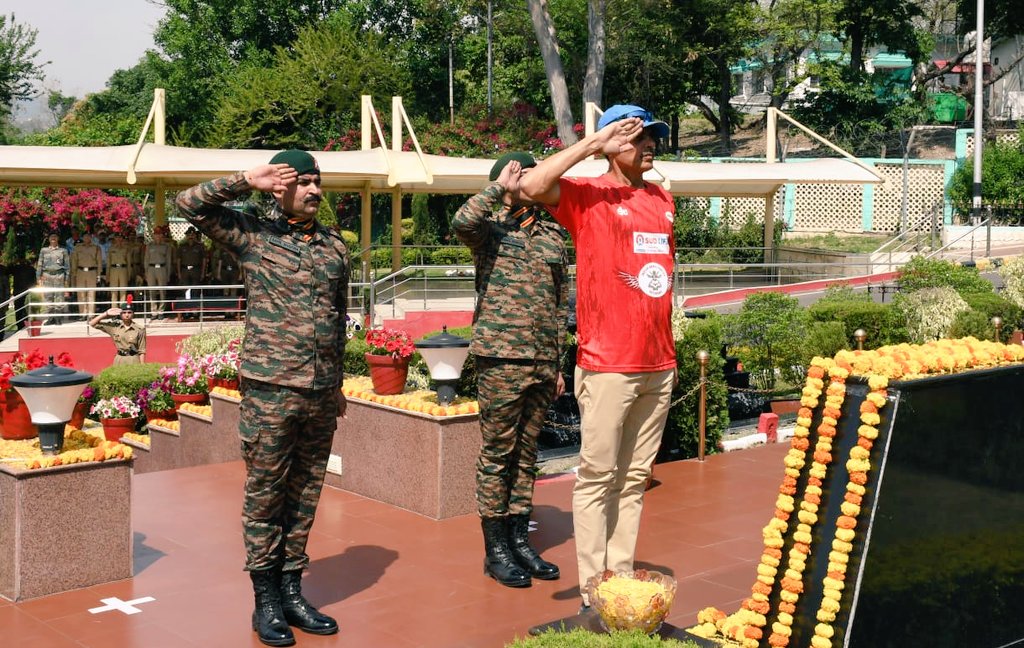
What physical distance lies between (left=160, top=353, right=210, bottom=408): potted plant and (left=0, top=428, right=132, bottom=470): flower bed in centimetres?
401

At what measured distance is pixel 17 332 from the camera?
15.8m

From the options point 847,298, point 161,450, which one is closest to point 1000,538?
point 161,450

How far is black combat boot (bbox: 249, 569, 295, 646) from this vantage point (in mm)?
4402

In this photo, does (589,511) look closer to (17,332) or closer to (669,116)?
(17,332)

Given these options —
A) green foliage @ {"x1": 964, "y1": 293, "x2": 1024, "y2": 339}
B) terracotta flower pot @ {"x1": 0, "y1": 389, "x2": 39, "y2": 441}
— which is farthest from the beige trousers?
green foliage @ {"x1": 964, "y1": 293, "x2": 1024, "y2": 339}

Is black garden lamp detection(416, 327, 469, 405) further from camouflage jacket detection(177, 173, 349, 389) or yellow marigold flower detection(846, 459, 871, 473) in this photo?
yellow marigold flower detection(846, 459, 871, 473)

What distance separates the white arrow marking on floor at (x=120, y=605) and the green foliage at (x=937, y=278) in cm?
1032

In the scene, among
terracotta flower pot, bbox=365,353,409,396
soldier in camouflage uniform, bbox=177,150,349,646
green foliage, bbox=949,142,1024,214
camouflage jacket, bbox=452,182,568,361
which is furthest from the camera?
green foliage, bbox=949,142,1024,214

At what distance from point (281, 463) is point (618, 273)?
58.5 inches

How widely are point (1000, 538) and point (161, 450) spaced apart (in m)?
6.88

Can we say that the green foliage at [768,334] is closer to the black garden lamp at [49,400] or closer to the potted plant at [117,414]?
the potted plant at [117,414]

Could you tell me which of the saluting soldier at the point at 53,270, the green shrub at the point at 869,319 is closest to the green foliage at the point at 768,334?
the green shrub at the point at 869,319

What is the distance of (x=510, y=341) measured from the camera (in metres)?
5.01

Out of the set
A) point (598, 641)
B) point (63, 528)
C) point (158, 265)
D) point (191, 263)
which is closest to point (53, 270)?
point (158, 265)
